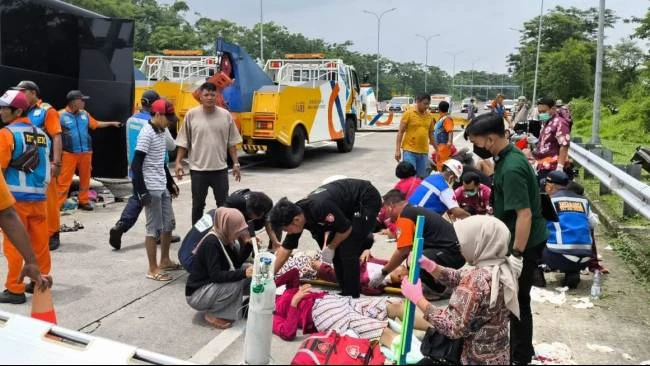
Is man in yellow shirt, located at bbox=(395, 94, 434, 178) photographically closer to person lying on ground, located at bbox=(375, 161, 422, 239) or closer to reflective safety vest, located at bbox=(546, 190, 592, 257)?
person lying on ground, located at bbox=(375, 161, 422, 239)

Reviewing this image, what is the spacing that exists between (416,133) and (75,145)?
185 inches

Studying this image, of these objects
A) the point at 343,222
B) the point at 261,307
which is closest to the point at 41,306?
the point at 261,307

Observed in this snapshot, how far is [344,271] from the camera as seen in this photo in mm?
4871

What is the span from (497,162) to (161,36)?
5162cm

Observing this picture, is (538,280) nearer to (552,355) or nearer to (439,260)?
(439,260)

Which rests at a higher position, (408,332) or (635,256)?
(408,332)

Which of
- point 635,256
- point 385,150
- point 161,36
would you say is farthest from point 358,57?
point 635,256

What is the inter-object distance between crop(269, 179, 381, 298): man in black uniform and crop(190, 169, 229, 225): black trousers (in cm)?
187

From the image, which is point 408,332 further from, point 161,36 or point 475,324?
point 161,36

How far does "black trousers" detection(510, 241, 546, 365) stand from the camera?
3760mm

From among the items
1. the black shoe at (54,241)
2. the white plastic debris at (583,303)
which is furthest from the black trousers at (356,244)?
the black shoe at (54,241)

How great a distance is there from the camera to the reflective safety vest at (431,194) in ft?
19.7

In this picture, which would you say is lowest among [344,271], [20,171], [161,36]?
[344,271]

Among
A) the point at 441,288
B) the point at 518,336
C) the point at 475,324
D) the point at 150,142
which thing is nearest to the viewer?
the point at 475,324
